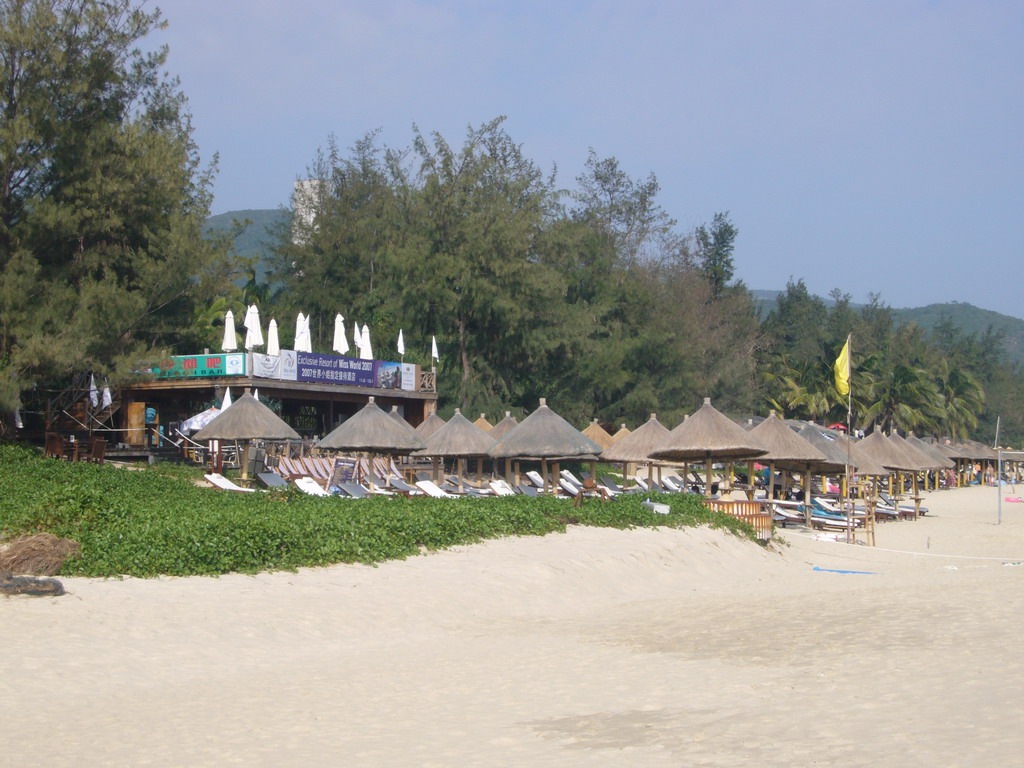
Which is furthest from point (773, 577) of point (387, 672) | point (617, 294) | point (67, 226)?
point (617, 294)

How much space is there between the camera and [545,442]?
74.3ft

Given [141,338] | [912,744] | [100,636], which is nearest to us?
[912,744]

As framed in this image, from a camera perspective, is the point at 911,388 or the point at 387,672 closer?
the point at 387,672

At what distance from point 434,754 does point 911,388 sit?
→ 58631 mm

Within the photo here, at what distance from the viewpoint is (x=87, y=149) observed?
77.7 ft

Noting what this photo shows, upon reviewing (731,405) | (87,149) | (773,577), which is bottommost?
(773,577)

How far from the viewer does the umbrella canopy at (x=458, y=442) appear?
2622cm

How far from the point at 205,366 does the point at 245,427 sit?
24.8 ft

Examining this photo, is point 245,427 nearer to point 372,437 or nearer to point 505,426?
point 372,437

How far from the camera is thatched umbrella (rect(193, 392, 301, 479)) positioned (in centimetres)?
2355

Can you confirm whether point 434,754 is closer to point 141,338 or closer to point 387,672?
point 387,672

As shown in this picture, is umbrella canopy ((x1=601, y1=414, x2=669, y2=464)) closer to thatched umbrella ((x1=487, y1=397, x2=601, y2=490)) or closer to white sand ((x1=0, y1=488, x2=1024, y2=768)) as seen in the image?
thatched umbrella ((x1=487, y1=397, x2=601, y2=490))

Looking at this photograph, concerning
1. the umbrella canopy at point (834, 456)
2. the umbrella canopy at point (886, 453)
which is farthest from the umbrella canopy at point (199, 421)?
the umbrella canopy at point (886, 453)

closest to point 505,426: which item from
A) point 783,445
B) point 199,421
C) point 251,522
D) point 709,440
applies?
point 783,445
